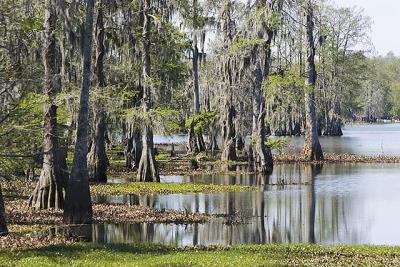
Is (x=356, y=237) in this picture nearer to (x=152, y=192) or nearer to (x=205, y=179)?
(x=152, y=192)

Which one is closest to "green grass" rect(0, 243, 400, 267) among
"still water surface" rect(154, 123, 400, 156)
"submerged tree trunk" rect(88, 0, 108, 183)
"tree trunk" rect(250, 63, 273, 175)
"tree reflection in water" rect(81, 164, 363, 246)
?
"tree reflection in water" rect(81, 164, 363, 246)

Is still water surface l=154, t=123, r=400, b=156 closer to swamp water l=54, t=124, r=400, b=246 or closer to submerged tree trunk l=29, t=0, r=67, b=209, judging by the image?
swamp water l=54, t=124, r=400, b=246

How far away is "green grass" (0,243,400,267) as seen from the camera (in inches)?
511

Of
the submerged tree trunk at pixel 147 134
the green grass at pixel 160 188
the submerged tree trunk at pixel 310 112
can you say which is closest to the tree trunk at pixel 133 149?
the submerged tree trunk at pixel 147 134

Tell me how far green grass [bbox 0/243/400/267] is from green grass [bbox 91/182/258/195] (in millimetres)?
13631

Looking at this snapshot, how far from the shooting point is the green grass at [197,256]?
12984 mm

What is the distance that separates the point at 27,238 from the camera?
16250mm

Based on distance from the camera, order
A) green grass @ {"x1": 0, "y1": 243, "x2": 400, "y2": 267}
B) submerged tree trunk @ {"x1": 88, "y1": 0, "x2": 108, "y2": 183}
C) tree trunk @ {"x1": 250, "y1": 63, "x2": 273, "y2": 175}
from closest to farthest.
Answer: green grass @ {"x1": 0, "y1": 243, "x2": 400, "y2": 267}, submerged tree trunk @ {"x1": 88, "y1": 0, "x2": 108, "y2": 183}, tree trunk @ {"x1": 250, "y1": 63, "x2": 273, "y2": 175}

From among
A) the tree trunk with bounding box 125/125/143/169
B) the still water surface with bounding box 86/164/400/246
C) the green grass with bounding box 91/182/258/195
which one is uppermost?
the tree trunk with bounding box 125/125/143/169

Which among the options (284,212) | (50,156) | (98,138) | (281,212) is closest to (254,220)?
(281,212)

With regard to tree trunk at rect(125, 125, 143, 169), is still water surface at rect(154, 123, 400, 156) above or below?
below

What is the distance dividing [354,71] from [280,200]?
2771 inches

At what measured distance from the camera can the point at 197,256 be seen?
45.7ft

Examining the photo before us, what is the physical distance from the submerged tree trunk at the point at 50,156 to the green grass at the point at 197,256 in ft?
27.7
